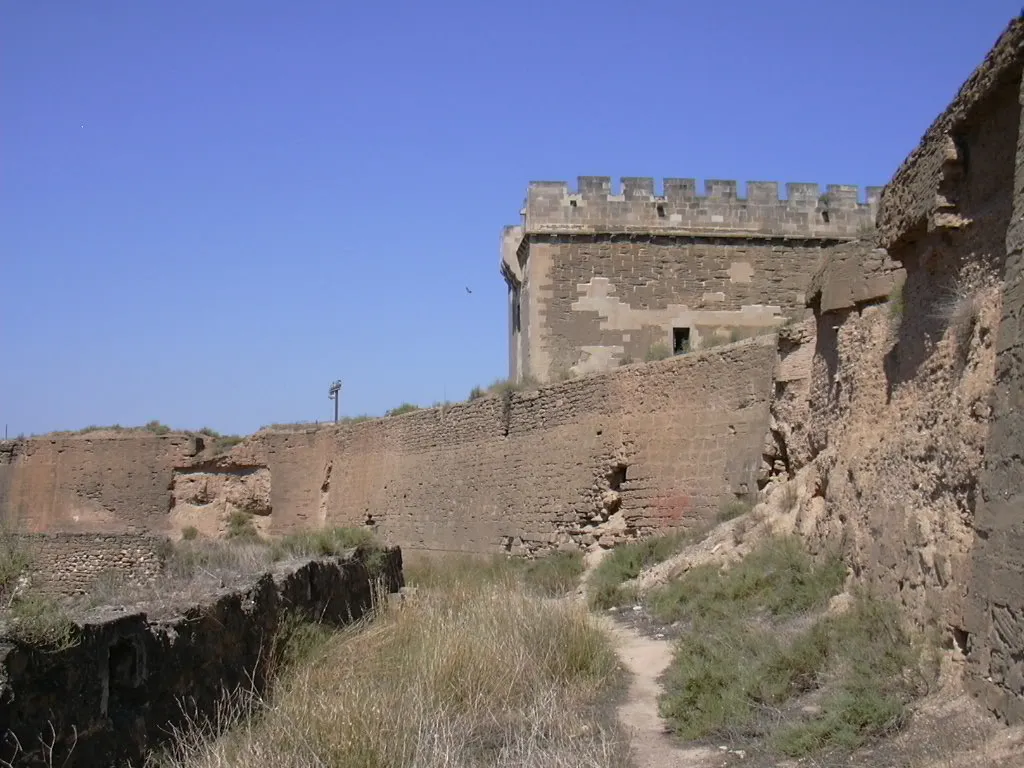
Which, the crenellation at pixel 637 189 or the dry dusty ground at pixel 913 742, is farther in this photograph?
the crenellation at pixel 637 189

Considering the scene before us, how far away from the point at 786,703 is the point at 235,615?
3532 millimetres

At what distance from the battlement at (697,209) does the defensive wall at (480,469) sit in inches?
201

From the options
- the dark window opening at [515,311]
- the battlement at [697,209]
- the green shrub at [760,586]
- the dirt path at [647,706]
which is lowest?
the dirt path at [647,706]

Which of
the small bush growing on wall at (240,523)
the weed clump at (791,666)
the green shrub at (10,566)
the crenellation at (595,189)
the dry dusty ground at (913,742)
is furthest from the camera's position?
the small bush growing on wall at (240,523)

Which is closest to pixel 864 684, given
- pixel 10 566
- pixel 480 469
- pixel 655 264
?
pixel 10 566

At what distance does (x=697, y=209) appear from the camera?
907 inches

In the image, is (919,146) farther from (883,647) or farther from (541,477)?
(541,477)

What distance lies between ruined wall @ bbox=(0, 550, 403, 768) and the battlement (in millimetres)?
15362

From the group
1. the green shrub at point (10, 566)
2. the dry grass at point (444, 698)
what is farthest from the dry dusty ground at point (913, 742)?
the green shrub at point (10, 566)

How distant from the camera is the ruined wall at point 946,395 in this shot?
5770mm

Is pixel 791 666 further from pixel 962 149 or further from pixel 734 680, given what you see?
pixel 962 149

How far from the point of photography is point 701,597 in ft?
33.5

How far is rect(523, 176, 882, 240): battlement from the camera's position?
22766 millimetres

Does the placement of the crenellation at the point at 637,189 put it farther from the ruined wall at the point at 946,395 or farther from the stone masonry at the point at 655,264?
the ruined wall at the point at 946,395
